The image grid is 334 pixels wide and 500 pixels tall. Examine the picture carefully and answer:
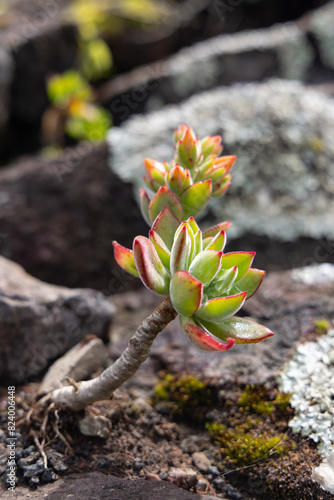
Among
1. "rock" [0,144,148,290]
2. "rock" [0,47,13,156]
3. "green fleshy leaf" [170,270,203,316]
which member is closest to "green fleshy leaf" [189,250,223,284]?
"green fleshy leaf" [170,270,203,316]

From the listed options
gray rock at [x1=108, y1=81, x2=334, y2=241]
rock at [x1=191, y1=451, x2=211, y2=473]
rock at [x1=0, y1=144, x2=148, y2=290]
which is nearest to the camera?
rock at [x1=191, y1=451, x2=211, y2=473]

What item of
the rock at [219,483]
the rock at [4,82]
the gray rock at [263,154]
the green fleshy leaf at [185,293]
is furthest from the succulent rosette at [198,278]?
the rock at [4,82]

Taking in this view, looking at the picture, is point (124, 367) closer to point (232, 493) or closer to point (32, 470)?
point (32, 470)

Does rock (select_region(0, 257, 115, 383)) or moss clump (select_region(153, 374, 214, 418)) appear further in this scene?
rock (select_region(0, 257, 115, 383))

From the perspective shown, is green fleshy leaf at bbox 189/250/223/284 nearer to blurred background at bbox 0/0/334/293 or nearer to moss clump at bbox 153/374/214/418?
moss clump at bbox 153/374/214/418

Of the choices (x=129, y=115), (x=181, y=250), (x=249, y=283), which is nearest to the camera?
(x=181, y=250)

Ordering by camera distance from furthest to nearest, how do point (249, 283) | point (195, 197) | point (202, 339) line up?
point (195, 197), point (249, 283), point (202, 339)

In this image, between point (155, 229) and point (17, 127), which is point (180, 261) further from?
point (17, 127)

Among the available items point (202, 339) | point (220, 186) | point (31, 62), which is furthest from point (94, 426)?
point (31, 62)
